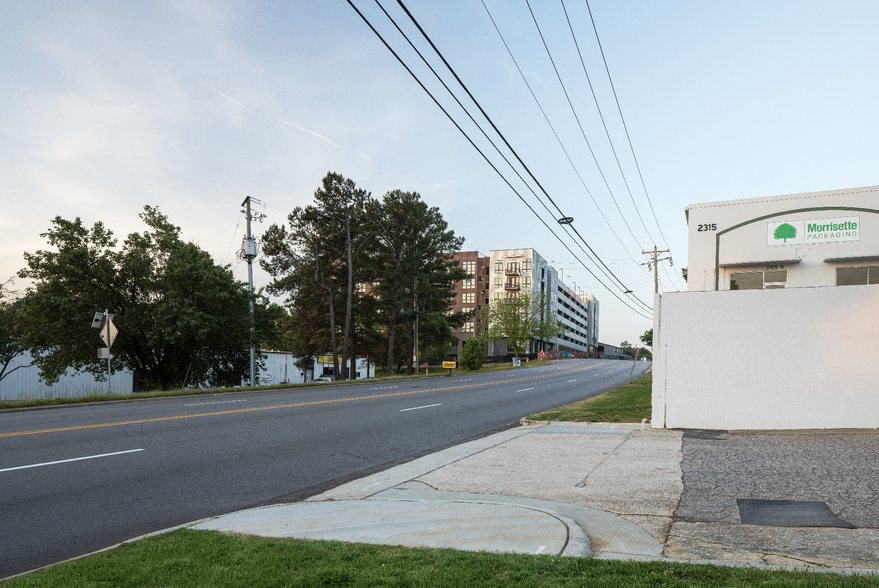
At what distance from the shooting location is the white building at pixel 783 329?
37.3ft

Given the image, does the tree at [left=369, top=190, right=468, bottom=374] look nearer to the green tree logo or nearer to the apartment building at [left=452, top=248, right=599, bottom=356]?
the green tree logo

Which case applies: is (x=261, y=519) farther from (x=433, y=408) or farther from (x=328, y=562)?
(x=433, y=408)

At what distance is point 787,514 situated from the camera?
5.79 m

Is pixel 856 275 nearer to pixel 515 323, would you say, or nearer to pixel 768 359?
pixel 768 359

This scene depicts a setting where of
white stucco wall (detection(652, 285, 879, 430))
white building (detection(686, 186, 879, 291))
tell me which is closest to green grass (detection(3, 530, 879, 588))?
white stucco wall (detection(652, 285, 879, 430))

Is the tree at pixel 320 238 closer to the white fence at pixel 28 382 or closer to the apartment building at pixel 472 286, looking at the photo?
the white fence at pixel 28 382

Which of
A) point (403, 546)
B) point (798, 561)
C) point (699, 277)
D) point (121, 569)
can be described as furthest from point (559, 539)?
point (699, 277)

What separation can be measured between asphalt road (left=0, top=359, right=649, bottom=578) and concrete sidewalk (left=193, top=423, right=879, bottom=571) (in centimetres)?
93

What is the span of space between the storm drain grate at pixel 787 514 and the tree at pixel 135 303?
2873cm

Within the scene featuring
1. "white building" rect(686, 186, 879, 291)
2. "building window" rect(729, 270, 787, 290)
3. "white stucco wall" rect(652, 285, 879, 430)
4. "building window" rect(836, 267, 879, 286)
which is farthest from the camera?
"building window" rect(729, 270, 787, 290)

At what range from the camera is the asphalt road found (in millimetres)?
5934

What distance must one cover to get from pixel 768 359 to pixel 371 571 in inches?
428

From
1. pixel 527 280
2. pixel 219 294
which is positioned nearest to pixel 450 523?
pixel 219 294

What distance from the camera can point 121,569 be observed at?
410cm
